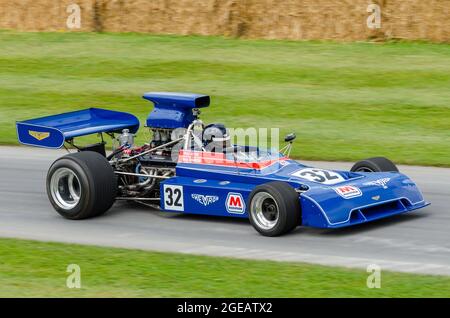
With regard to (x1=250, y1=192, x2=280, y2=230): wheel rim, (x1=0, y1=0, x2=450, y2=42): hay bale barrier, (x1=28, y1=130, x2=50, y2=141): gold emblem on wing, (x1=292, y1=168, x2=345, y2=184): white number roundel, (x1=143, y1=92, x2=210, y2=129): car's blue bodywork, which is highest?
(x1=0, y1=0, x2=450, y2=42): hay bale barrier

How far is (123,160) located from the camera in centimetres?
1421

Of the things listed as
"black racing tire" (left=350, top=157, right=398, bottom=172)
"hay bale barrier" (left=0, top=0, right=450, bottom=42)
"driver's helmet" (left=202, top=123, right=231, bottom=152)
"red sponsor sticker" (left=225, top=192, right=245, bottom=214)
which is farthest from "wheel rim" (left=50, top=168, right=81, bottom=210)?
"hay bale barrier" (left=0, top=0, right=450, bottom=42)

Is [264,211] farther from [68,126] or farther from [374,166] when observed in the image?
[68,126]

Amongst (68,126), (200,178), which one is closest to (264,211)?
(200,178)

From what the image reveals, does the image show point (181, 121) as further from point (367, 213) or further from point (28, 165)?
point (28, 165)

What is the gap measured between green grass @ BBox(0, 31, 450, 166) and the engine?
377 centimetres

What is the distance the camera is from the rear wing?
1393 centimetres

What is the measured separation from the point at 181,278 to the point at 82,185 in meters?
3.04

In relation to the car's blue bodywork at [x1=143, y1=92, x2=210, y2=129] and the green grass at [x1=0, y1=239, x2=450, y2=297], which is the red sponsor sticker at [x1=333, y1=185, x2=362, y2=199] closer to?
the green grass at [x1=0, y1=239, x2=450, y2=297]

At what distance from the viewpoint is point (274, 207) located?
12.4 m

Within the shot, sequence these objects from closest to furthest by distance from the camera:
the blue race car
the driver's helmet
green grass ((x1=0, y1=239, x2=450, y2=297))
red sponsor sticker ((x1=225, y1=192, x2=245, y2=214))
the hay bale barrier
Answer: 1. green grass ((x1=0, y1=239, x2=450, y2=297))
2. the blue race car
3. red sponsor sticker ((x1=225, y1=192, x2=245, y2=214))
4. the driver's helmet
5. the hay bale barrier

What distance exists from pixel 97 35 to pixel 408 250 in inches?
665

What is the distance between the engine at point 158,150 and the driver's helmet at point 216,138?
0.28m
